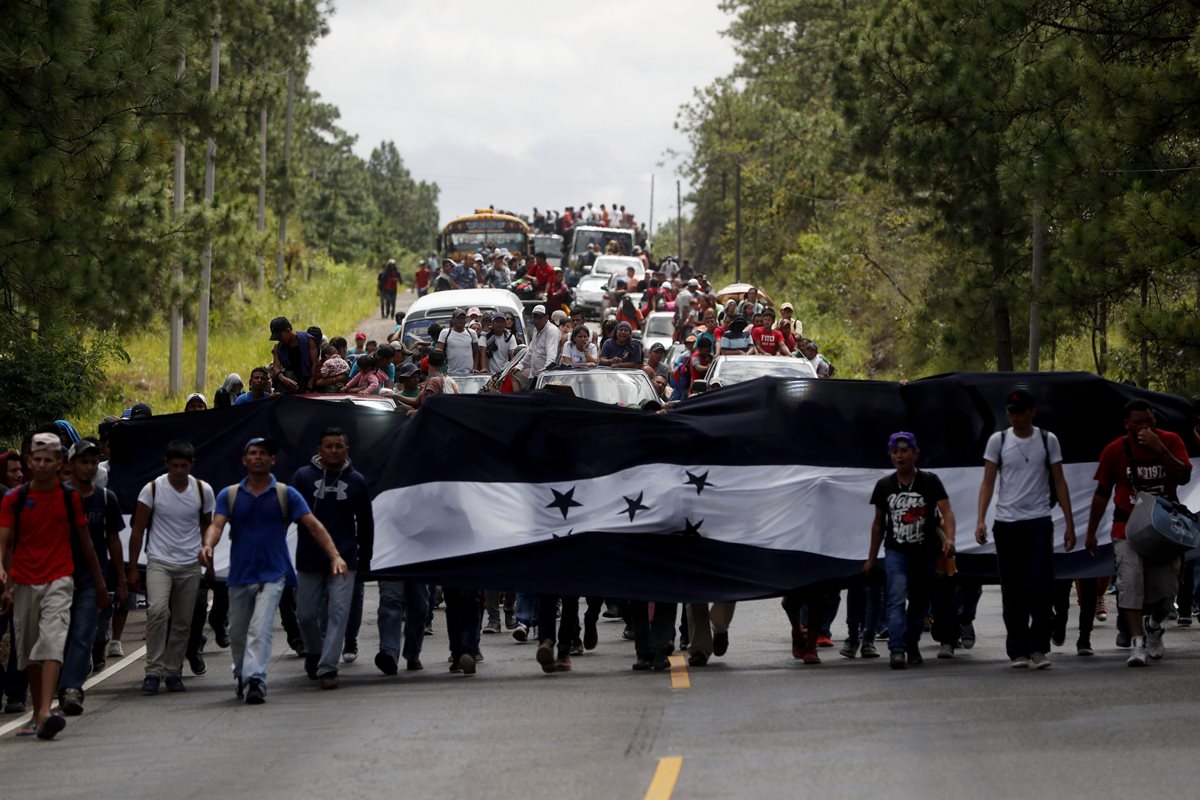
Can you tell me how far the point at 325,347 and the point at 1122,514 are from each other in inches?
465

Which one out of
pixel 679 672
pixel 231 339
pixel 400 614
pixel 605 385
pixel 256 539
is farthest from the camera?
pixel 231 339

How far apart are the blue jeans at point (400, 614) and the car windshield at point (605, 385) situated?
835 centimetres

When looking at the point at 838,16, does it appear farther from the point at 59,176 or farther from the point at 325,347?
the point at 59,176

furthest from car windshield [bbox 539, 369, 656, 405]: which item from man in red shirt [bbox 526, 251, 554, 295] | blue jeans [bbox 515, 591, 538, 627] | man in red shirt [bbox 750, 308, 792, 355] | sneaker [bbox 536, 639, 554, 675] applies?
man in red shirt [bbox 526, 251, 554, 295]

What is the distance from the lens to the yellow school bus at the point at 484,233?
63875mm

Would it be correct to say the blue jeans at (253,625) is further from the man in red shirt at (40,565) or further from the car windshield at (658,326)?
the car windshield at (658,326)

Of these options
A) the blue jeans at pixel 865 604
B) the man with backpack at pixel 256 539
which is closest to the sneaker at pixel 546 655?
the man with backpack at pixel 256 539

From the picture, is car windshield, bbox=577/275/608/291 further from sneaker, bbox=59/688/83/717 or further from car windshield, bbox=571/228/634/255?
sneaker, bbox=59/688/83/717

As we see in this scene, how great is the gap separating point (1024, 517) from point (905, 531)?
89 centimetres

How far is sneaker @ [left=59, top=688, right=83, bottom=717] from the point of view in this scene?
40.6ft

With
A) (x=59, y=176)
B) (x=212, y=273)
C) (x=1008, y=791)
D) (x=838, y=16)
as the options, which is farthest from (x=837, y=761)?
(x=838, y=16)

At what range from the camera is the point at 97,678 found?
14562 mm

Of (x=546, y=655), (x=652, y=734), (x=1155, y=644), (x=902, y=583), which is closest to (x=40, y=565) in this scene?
(x=546, y=655)

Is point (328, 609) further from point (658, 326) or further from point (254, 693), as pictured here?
point (658, 326)
